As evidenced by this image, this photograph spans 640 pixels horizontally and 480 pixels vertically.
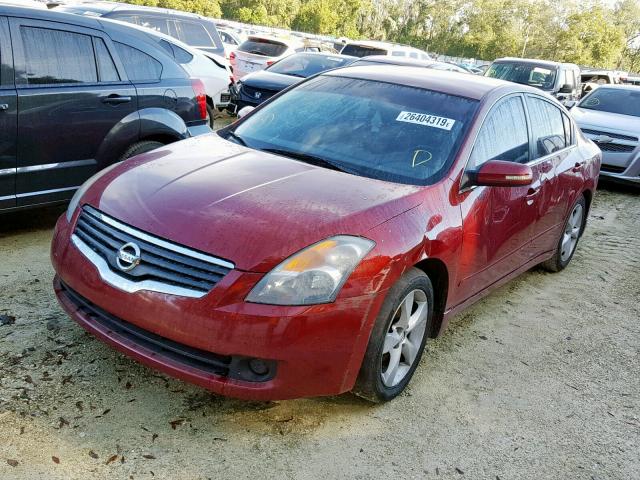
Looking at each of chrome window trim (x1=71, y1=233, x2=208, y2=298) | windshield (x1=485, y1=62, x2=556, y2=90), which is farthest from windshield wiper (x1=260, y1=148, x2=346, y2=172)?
windshield (x1=485, y1=62, x2=556, y2=90)

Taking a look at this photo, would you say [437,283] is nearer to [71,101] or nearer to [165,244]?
[165,244]

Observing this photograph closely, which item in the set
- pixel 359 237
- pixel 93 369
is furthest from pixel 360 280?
pixel 93 369

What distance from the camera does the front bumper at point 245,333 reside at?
261 cm

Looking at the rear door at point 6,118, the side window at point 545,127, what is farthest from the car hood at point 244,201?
the side window at point 545,127

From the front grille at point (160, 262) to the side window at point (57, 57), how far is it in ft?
7.34

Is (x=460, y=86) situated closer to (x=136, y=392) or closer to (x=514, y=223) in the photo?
(x=514, y=223)

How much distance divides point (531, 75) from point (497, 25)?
58.8m

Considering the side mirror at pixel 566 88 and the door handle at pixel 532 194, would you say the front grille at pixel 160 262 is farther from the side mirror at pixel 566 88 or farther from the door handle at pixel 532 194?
the side mirror at pixel 566 88

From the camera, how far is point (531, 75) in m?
14.4

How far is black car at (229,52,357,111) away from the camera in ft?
35.9

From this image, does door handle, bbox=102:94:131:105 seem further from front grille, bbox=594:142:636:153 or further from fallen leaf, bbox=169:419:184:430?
front grille, bbox=594:142:636:153

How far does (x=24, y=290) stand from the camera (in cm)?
399

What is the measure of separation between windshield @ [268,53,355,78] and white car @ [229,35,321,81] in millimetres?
2525

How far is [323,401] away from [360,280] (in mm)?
800
